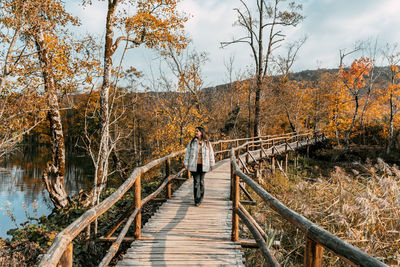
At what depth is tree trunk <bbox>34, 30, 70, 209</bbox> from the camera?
7.61 meters

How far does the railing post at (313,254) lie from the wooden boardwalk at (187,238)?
1.68 metres

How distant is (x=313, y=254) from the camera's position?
164 cm

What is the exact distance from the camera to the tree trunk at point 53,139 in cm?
761

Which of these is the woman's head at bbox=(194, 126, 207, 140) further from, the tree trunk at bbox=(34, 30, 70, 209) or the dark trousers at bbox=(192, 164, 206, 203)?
the tree trunk at bbox=(34, 30, 70, 209)

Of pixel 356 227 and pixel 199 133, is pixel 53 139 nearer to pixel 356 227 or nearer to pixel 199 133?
pixel 199 133

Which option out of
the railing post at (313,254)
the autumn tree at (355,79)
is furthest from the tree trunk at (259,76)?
the railing post at (313,254)

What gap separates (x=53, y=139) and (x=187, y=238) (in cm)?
716

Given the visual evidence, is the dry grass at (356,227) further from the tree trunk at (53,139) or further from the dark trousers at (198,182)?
the tree trunk at (53,139)

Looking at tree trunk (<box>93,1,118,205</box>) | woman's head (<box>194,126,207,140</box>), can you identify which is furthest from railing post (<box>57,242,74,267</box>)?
tree trunk (<box>93,1,118,205</box>)

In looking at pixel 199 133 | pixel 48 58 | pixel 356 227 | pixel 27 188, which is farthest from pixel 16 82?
pixel 27 188

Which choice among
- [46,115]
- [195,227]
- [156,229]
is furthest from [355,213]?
[46,115]

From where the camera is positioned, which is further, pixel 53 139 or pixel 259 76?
pixel 259 76

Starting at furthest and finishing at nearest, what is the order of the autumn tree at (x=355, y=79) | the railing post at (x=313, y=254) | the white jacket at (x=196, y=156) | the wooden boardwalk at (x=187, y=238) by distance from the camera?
the autumn tree at (x=355, y=79) < the white jacket at (x=196, y=156) < the wooden boardwalk at (x=187, y=238) < the railing post at (x=313, y=254)

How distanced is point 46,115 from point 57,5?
3879 mm
